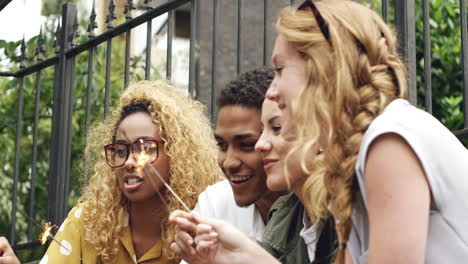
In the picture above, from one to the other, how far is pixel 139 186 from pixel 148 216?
0.24 m

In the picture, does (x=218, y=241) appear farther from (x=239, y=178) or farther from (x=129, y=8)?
(x=129, y=8)

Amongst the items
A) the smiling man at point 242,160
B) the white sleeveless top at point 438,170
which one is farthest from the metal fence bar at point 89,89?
the white sleeveless top at point 438,170

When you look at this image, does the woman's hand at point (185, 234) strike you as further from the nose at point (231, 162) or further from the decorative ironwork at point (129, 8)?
the decorative ironwork at point (129, 8)

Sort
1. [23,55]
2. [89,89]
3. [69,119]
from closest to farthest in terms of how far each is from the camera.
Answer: [89,89]
[69,119]
[23,55]

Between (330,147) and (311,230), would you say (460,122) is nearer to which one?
(311,230)

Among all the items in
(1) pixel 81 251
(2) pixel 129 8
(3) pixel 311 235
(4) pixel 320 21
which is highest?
(2) pixel 129 8

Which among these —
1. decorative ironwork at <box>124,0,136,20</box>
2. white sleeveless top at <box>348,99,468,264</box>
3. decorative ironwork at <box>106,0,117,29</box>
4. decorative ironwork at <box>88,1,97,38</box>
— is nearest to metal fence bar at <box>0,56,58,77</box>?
decorative ironwork at <box>88,1,97,38</box>

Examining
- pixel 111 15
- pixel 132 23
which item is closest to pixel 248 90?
pixel 132 23

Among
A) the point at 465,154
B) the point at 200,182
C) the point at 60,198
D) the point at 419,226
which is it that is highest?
the point at 465,154

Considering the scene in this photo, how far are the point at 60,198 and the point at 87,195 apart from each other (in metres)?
0.95

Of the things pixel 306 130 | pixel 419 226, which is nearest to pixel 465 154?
pixel 419 226

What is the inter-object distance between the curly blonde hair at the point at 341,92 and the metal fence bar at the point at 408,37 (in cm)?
100

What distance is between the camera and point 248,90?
9.93 ft

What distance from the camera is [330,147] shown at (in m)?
1.90
